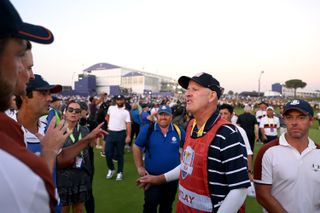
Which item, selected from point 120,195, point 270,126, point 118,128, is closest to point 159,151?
point 120,195

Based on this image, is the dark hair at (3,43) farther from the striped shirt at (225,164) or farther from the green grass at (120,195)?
the green grass at (120,195)

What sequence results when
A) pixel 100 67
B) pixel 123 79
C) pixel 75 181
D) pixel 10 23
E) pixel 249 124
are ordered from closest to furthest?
1. pixel 10 23
2. pixel 75 181
3. pixel 249 124
4. pixel 123 79
5. pixel 100 67

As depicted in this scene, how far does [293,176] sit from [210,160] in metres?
0.89

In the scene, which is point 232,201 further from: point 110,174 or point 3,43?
point 110,174

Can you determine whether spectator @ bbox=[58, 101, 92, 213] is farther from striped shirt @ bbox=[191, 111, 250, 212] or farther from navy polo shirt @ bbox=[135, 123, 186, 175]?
striped shirt @ bbox=[191, 111, 250, 212]

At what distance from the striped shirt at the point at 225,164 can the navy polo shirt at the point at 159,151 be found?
6.69ft

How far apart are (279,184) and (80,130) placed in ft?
9.81

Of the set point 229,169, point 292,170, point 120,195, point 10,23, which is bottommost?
point 120,195

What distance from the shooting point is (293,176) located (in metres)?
2.56

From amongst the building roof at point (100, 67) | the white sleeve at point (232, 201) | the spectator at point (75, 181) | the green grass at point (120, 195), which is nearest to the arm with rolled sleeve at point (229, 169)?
the white sleeve at point (232, 201)

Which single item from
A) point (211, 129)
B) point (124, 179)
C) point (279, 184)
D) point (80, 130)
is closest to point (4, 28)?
point (211, 129)

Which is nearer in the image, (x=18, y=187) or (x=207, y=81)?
(x=18, y=187)

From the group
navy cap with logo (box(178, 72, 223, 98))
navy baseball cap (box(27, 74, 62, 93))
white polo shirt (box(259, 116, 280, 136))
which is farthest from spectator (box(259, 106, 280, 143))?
navy baseball cap (box(27, 74, 62, 93))

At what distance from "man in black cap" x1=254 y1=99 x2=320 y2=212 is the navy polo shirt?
1.75 meters
